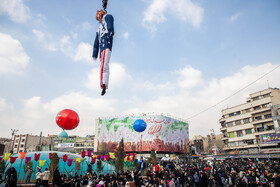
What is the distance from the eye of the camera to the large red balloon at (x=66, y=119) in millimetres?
9422

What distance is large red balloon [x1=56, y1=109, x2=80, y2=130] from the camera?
942 cm

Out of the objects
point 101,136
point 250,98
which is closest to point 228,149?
point 250,98

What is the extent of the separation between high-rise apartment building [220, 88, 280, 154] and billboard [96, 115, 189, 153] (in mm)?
17821

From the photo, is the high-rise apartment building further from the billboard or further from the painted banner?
the billboard

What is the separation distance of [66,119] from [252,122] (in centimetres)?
4834

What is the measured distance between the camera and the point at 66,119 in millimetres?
9422

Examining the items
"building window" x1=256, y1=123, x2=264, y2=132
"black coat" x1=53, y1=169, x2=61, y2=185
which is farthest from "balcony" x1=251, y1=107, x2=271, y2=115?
"black coat" x1=53, y1=169, x2=61, y2=185

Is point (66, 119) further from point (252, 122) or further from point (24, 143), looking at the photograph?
point (24, 143)

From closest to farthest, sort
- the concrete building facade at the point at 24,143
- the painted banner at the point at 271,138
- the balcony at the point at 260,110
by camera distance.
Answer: the painted banner at the point at 271,138 < the balcony at the point at 260,110 < the concrete building facade at the point at 24,143

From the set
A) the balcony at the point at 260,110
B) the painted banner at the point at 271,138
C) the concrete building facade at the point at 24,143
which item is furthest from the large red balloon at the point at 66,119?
the concrete building facade at the point at 24,143

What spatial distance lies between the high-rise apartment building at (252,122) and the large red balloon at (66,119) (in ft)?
137

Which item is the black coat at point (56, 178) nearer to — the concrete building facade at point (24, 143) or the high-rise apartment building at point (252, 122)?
the high-rise apartment building at point (252, 122)

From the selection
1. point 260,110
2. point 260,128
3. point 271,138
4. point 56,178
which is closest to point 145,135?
point 260,128

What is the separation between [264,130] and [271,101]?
22.0 ft
